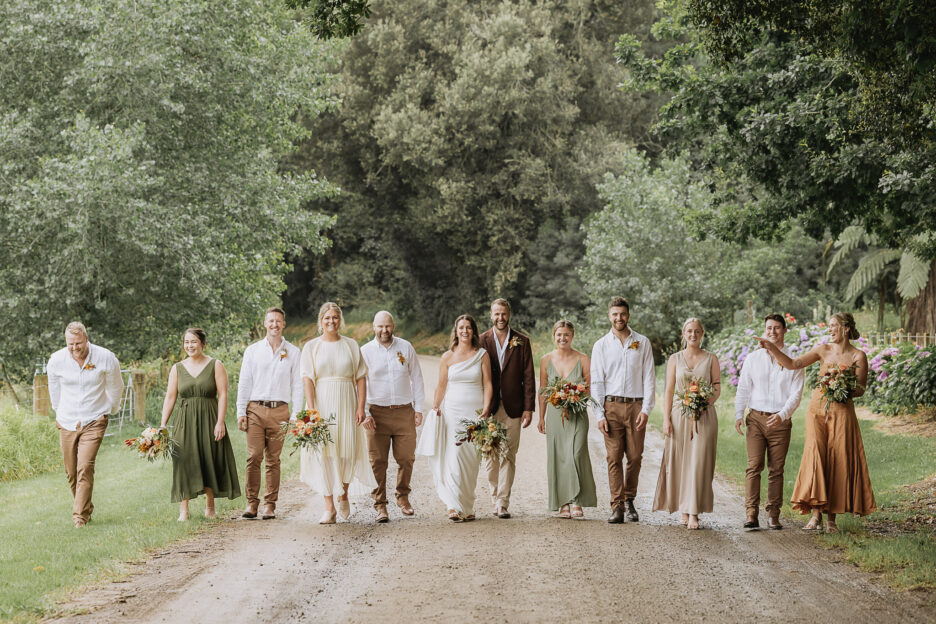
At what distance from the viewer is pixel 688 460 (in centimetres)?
979

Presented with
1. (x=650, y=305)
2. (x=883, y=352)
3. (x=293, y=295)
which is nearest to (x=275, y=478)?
(x=883, y=352)

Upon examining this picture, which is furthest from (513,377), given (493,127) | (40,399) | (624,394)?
(493,127)

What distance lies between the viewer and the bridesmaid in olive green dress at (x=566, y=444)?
10.1 meters

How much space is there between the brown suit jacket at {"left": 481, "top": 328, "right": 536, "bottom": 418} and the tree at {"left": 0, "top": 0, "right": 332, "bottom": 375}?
9.81 meters

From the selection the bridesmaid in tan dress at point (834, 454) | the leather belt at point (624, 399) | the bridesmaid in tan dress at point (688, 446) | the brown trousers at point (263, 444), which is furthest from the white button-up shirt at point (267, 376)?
the bridesmaid in tan dress at point (834, 454)

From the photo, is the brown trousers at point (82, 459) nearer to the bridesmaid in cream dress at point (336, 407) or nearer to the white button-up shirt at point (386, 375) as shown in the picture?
the bridesmaid in cream dress at point (336, 407)

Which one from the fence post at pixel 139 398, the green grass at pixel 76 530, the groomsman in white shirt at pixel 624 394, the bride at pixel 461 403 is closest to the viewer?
the green grass at pixel 76 530

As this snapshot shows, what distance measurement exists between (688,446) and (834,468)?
1.39m

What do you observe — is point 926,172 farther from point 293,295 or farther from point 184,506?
point 293,295

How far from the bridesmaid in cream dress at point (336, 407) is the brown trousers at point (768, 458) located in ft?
12.7

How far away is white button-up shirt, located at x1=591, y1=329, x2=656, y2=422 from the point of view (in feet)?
33.1

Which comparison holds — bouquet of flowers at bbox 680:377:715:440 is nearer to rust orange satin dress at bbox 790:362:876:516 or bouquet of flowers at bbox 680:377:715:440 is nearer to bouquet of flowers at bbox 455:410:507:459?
rust orange satin dress at bbox 790:362:876:516

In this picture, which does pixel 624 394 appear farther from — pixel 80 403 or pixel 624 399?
pixel 80 403

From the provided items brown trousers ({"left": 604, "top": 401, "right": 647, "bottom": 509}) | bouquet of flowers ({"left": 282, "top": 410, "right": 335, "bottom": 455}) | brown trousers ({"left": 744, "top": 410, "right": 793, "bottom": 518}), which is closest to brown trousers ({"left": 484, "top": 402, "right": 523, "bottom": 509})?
brown trousers ({"left": 604, "top": 401, "right": 647, "bottom": 509})
